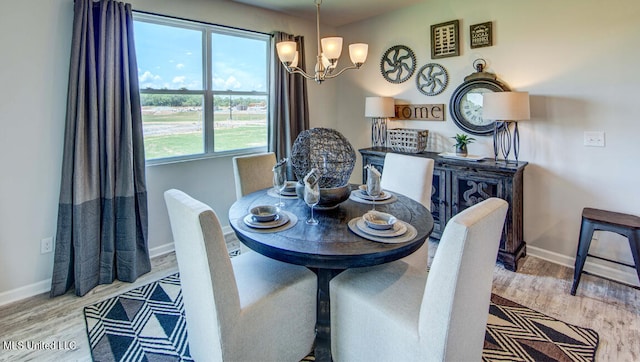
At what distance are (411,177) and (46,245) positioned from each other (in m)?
2.86

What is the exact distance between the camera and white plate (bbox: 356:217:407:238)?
5.37 feet

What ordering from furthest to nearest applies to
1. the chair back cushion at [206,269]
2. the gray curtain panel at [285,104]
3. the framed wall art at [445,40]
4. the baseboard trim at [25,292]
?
the gray curtain panel at [285,104] → the framed wall art at [445,40] → the baseboard trim at [25,292] → the chair back cushion at [206,269]

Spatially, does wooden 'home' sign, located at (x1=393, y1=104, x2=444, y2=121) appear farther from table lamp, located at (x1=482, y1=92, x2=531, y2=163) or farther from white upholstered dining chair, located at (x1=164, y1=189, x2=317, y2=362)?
white upholstered dining chair, located at (x1=164, y1=189, x2=317, y2=362)

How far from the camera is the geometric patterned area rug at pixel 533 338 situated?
1913mm

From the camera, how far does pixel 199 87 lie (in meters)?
3.45

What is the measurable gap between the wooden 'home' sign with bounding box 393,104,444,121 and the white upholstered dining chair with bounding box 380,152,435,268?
1.30 meters

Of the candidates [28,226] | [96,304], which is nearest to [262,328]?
[96,304]

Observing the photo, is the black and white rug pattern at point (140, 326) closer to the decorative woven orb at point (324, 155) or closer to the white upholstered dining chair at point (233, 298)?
the white upholstered dining chair at point (233, 298)

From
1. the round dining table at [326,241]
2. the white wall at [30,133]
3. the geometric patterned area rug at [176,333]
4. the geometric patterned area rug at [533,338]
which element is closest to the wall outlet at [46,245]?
the white wall at [30,133]

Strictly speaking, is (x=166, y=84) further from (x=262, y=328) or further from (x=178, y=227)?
(x=262, y=328)

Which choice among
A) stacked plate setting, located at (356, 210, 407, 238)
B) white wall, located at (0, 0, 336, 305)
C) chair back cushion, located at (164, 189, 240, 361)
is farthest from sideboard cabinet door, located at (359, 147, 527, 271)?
white wall, located at (0, 0, 336, 305)

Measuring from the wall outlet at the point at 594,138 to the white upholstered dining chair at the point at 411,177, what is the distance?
4.75ft

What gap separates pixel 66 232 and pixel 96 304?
588 mm

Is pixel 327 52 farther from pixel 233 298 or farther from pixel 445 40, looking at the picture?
pixel 445 40
